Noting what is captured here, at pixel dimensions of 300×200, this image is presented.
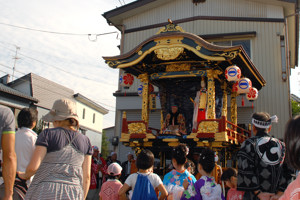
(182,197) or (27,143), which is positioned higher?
(27,143)

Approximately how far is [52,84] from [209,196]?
28.6 metres

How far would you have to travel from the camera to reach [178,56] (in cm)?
1152

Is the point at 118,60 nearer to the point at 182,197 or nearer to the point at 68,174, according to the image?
the point at 182,197

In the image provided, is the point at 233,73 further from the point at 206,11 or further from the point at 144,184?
the point at 144,184

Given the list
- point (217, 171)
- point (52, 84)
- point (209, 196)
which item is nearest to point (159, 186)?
point (209, 196)

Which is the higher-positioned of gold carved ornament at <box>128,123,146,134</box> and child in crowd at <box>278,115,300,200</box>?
gold carved ornament at <box>128,123,146,134</box>

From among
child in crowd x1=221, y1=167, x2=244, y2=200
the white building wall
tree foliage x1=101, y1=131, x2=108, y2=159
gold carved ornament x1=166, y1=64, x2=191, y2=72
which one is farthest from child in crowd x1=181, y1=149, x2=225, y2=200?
tree foliage x1=101, y1=131, x2=108, y2=159

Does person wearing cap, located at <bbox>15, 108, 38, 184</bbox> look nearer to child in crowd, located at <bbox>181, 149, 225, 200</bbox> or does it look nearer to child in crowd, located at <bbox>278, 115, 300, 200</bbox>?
child in crowd, located at <bbox>181, 149, 225, 200</bbox>

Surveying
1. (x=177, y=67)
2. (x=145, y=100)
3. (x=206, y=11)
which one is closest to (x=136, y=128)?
(x=145, y=100)

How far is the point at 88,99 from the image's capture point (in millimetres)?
33281

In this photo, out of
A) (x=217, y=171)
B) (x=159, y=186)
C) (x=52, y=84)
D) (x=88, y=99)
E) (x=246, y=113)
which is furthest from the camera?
(x=88, y=99)

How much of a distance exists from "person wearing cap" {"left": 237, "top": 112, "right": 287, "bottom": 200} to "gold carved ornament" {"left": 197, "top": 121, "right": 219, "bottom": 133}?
19.7ft

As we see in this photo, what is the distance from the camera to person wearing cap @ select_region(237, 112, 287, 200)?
3875mm

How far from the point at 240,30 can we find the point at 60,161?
13570mm
